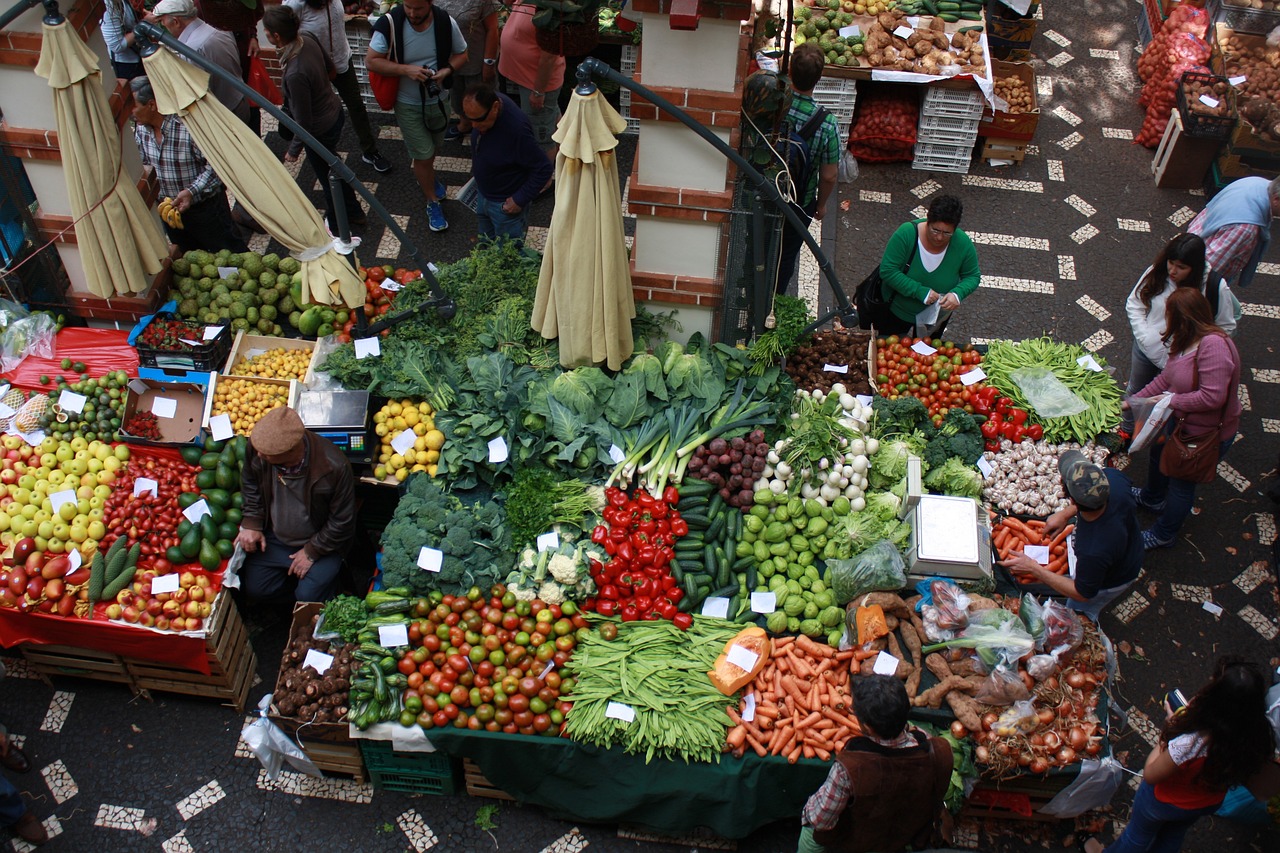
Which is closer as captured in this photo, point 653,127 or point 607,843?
point 607,843

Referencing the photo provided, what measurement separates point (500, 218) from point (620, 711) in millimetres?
4157

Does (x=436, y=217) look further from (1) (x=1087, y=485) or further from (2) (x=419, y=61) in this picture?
(1) (x=1087, y=485)

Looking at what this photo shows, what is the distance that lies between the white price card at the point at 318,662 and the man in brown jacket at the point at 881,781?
263 centimetres

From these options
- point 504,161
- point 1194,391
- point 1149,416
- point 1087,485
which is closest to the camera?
Answer: point 1087,485

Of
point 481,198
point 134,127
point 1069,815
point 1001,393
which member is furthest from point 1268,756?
point 134,127

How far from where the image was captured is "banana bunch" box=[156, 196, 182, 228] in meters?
7.04

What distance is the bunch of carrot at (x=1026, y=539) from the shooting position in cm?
602

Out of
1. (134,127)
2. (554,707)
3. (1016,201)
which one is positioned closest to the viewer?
(554,707)

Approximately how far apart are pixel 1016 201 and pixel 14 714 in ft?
29.5

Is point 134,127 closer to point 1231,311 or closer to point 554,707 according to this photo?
point 554,707

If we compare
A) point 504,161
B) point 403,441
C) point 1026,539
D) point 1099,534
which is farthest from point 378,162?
point 1099,534

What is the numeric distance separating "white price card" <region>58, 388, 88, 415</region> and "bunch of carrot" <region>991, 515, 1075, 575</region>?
5832 millimetres

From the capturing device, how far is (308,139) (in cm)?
594

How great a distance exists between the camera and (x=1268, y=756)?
14.5 feet
